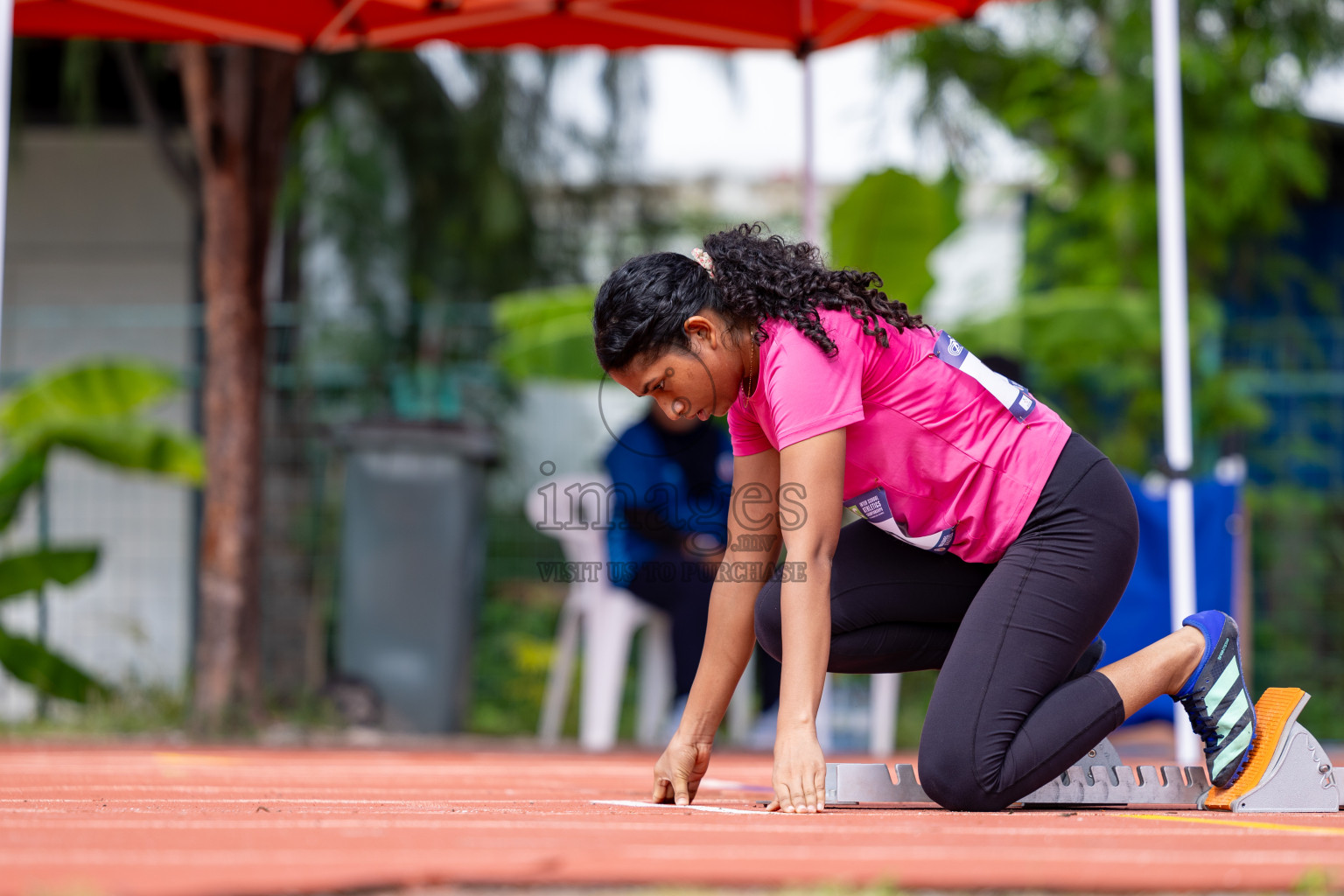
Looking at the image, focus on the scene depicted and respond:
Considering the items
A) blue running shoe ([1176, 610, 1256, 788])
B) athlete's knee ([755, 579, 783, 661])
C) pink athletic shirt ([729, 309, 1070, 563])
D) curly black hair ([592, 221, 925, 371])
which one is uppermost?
curly black hair ([592, 221, 925, 371])

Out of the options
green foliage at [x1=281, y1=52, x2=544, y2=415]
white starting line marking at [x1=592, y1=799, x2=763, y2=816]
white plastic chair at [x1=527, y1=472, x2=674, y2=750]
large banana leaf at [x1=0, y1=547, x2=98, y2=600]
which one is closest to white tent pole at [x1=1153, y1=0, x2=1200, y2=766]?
white starting line marking at [x1=592, y1=799, x2=763, y2=816]

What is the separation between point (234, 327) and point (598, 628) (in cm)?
200

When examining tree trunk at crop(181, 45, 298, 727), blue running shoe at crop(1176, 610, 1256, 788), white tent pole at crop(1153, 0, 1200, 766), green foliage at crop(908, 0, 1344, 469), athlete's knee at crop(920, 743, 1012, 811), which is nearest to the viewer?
athlete's knee at crop(920, 743, 1012, 811)

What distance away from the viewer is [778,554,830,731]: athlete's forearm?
6.87 ft

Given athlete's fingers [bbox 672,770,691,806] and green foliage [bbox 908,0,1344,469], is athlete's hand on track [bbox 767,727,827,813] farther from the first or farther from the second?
green foliage [bbox 908,0,1344,469]

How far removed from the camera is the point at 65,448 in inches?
225

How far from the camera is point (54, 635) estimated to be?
6.80 metres

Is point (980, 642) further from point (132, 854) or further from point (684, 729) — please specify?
point (132, 854)

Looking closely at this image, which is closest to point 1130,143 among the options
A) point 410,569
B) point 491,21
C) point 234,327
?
point 491,21

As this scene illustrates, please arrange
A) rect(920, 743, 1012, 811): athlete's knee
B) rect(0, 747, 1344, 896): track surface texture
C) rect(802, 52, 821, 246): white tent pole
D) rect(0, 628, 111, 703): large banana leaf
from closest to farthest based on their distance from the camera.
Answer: rect(0, 747, 1344, 896): track surface texture < rect(920, 743, 1012, 811): athlete's knee < rect(802, 52, 821, 246): white tent pole < rect(0, 628, 111, 703): large banana leaf

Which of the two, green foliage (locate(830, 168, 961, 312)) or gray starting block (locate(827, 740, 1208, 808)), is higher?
green foliage (locate(830, 168, 961, 312))

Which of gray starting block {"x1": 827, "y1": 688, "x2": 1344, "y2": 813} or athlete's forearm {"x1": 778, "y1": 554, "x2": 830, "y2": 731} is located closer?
athlete's forearm {"x1": 778, "y1": 554, "x2": 830, "y2": 731}

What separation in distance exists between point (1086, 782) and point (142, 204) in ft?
23.3

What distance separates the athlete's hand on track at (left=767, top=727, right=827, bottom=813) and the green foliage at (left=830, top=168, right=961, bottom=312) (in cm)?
353
